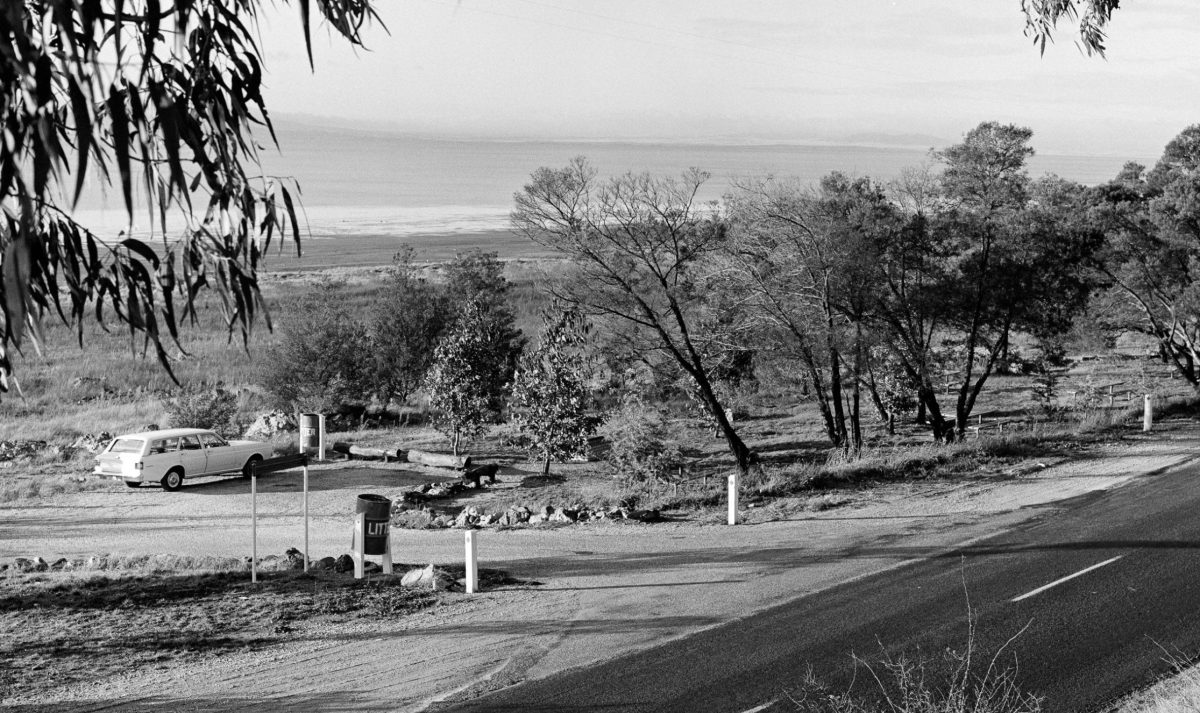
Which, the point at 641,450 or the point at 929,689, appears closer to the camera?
the point at 929,689

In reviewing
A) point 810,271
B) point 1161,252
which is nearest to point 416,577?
point 810,271

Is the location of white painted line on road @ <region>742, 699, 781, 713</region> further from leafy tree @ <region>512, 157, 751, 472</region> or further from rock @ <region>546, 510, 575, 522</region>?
leafy tree @ <region>512, 157, 751, 472</region>

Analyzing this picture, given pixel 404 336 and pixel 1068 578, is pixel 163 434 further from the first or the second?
pixel 1068 578

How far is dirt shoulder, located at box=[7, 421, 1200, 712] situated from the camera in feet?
34.2

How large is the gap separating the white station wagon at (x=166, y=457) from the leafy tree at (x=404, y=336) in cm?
1219

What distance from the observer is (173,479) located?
88.2ft

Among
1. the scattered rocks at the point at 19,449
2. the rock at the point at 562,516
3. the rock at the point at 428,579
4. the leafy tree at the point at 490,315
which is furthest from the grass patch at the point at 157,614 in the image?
the scattered rocks at the point at 19,449

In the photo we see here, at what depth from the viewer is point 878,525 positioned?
704 inches

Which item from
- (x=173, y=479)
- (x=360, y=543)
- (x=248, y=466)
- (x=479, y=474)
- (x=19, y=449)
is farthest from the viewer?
(x=19, y=449)

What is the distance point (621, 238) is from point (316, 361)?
14239mm

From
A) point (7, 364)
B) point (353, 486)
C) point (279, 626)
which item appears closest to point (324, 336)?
point (353, 486)

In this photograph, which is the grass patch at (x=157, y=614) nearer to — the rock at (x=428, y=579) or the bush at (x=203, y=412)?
the rock at (x=428, y=579)

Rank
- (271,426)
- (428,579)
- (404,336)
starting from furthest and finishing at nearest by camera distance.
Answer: (404,336) < (271,426) < (428,579)

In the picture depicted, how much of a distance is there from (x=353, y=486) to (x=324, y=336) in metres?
11.0
